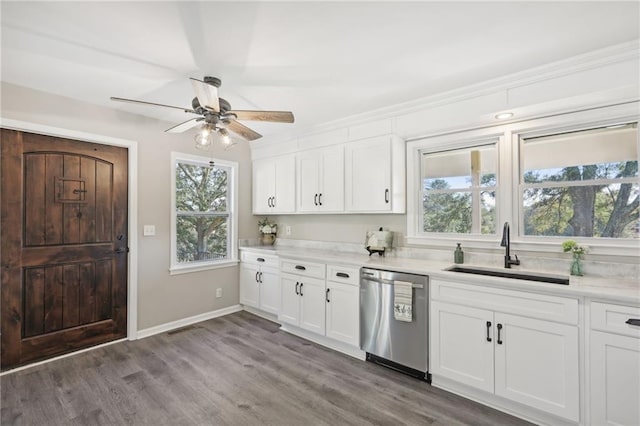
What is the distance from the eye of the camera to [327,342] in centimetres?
326

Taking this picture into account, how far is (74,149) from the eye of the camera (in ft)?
10.1

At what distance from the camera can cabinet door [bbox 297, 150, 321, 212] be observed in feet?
12.5

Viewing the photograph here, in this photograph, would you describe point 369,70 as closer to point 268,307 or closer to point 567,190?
point 567,190

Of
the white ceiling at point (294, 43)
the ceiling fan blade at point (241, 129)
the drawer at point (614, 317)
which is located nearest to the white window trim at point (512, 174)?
the white ceiling at point (294, 43)

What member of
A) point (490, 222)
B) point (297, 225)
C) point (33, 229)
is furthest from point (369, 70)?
point (33, 229)

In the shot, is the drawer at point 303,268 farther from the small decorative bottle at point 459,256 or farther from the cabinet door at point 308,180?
the small decorative bottle at point 459,256

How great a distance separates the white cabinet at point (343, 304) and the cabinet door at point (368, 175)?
0.76 metres

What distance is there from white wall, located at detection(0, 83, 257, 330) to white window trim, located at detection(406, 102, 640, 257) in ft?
8.85

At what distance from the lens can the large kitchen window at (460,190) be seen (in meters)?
2.93

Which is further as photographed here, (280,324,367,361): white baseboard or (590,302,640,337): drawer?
(280,324,367,361): white baseboard

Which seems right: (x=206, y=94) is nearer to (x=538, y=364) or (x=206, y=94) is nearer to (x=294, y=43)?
(x=294, y=43)

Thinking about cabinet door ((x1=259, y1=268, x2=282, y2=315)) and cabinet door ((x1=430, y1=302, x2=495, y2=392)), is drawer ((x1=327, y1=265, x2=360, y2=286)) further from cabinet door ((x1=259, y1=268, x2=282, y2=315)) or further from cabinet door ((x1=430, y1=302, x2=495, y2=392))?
cabinet door ((x1=259, y1=268, x2=282, y2=315))

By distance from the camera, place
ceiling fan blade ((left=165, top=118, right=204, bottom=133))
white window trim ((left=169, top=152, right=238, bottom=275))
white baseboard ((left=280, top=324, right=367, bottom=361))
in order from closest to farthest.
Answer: ceiling fan blade ((left=165, top=118, right=204, bottom=133)) < white baseboard ((left=280, top=324, right=367, bottom=361)) < white window trim ((left=169, top=152, right=238, bottom=275))

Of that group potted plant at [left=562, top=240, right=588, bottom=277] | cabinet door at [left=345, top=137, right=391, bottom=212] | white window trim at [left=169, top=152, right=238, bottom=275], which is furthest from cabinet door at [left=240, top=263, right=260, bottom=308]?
potted plant at [left=562, top=240, right=588, bottom=277]
